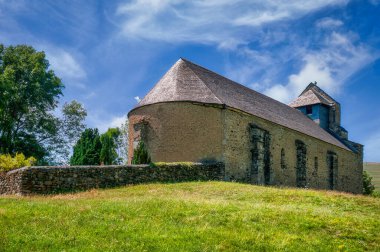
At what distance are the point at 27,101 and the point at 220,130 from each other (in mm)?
20688

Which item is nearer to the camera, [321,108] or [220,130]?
[220,130]

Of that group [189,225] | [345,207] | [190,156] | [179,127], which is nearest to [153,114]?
[179,127]

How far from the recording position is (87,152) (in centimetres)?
2227

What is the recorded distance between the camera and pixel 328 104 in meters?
47.3

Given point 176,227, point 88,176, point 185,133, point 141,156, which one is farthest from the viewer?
point 185,133

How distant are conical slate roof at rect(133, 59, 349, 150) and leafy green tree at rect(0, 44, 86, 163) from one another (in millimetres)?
14363

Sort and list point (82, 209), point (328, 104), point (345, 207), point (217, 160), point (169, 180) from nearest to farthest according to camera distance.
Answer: point (82, 209)
point (345, 207)
point (169, 180)
point (217, 160)
point (328, 104)

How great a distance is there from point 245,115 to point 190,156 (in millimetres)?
4880

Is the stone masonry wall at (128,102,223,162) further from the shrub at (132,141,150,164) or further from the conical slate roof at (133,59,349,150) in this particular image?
the shrub at (132,141,150,164)

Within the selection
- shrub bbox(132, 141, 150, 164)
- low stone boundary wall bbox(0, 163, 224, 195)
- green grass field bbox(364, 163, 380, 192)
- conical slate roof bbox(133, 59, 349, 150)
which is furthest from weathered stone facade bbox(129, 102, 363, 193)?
green grass field bbox(364, 163, 380, 192)

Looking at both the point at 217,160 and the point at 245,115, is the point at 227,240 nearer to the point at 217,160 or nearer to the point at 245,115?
the point at 217,160

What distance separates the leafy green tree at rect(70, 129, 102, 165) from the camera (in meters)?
22.3

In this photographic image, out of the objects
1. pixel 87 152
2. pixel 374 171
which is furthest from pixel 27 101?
pixel 374 171

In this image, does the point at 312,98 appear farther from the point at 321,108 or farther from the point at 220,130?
the point at 220,130
